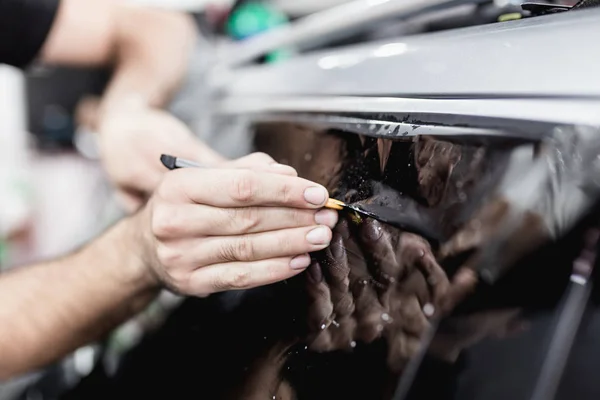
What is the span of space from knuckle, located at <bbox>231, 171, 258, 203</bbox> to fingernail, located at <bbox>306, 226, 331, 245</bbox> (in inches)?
2.7

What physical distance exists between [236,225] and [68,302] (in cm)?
41

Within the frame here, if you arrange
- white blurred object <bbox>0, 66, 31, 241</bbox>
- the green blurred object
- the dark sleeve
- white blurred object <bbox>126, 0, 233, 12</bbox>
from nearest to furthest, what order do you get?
the dark sleeve, the green blurred object, white blurred object <bbox>0, 66, 31, 241</bbox>, white blurred object <bbox>126, 0, 233, 12</bbox>

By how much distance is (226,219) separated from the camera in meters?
0.58

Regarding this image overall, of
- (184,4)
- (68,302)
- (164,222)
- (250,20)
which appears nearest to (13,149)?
(184,4)

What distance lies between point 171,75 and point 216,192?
1013 mm

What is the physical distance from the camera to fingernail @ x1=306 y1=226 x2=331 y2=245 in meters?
0.53

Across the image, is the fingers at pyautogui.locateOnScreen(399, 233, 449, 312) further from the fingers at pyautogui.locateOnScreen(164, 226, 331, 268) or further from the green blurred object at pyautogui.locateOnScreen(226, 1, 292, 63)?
the green blurred object at pyautogui.locateOnScreen(226, 1, 292, 63)

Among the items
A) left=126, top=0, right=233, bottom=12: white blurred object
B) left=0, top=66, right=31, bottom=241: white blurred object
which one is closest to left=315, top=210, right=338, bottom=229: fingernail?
left=0, top=66, right=31, bottom=241: white blurred object

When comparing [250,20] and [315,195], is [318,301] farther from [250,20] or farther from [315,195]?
[250,20]

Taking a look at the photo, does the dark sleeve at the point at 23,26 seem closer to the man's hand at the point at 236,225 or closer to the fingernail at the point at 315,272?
the man's hand at the point at 236,225

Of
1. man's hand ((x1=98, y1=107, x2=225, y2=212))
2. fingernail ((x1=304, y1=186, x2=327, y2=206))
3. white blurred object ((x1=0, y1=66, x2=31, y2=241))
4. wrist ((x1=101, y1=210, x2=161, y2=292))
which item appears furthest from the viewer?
white blurred object ((x1=0, y1=66, x2=31, y2=241))

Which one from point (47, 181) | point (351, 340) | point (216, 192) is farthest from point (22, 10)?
point (47, 181)

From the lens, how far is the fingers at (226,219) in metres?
0.54

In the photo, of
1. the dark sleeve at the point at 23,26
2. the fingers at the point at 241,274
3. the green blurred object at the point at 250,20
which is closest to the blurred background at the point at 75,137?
the green blurred object at the point at 250,20
